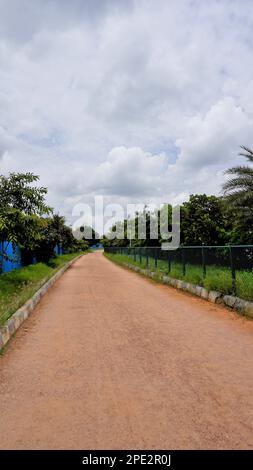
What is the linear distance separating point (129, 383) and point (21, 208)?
11.3 meters

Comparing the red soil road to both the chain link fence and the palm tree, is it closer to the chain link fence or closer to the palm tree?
the chain link fence

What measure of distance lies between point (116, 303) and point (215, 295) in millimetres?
2510

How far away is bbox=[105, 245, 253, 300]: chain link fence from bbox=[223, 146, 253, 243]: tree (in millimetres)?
3461

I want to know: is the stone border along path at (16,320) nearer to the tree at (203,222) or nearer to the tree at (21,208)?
the tree at (21,208)

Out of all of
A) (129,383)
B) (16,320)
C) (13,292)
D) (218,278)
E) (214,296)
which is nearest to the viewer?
(129,383)

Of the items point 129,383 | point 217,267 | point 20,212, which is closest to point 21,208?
point 20,212

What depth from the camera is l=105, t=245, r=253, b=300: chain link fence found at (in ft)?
29.8

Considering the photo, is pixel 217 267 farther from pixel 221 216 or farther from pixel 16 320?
pixel 221 216

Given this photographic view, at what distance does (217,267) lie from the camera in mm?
10789

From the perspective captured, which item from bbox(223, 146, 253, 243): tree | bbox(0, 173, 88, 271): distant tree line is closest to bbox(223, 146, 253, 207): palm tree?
bbox(223, 146, 253, 243): tree

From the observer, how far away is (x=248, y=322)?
743 cm

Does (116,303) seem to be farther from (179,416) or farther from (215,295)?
(179,416)

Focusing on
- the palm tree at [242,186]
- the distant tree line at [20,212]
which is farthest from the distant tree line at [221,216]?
the distant tree line at [20,212]

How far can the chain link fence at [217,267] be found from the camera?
29.8 ft
